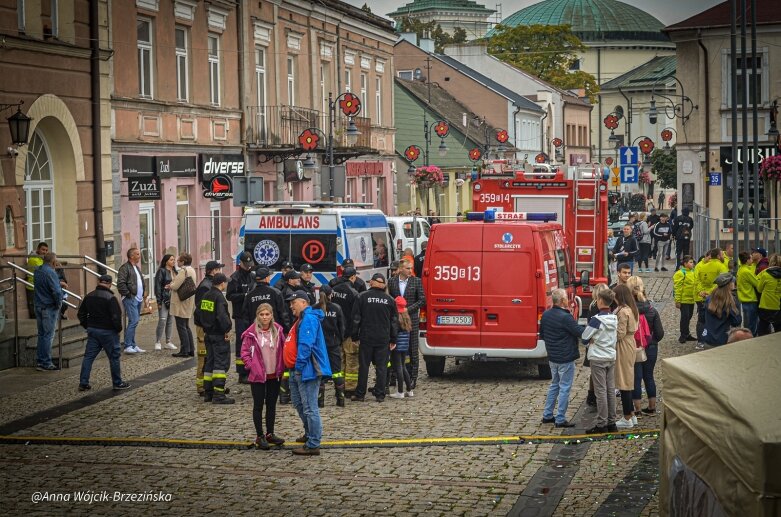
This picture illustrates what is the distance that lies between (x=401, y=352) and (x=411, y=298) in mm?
1082

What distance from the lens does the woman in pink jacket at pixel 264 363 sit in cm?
1330

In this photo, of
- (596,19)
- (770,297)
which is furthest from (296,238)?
(596,19)

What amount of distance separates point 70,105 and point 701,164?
78.4 feet

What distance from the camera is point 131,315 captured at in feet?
69.6

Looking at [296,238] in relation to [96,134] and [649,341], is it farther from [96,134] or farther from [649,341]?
[649,341]

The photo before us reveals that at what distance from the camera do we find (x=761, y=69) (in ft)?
136

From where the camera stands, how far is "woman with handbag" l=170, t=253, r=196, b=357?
20.8 metres

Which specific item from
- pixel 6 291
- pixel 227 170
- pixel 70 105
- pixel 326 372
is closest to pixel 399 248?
pixel 227 170

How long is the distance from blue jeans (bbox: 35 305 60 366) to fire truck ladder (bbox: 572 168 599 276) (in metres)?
10.3

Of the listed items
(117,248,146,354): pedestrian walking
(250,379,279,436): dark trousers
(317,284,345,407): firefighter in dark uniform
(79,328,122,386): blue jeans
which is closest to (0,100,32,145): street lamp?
(117,248,146,354): pedestrian walking

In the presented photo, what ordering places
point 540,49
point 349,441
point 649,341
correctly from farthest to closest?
point 540,49
point 649,341
point 349,441

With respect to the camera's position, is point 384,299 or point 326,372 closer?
point 326,372

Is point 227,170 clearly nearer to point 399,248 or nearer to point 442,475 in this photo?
point 399,248

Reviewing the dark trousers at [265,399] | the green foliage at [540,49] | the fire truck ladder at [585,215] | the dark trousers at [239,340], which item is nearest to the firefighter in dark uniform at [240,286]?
the dark trousers at [239,340]
